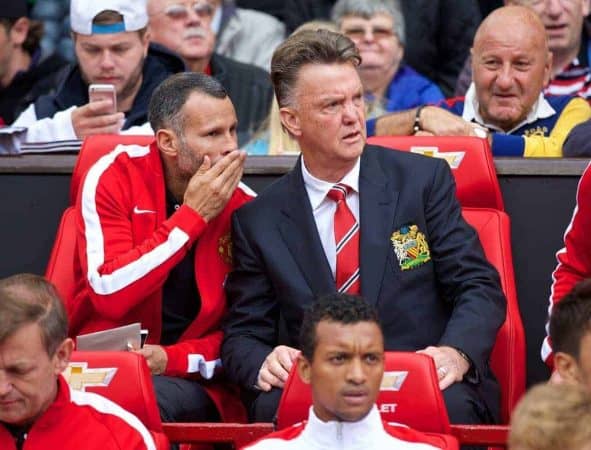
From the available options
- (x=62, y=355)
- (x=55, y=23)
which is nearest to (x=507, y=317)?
(x=62, y=355)

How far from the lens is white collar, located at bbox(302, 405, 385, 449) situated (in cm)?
390

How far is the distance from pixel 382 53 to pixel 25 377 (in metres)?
3.07

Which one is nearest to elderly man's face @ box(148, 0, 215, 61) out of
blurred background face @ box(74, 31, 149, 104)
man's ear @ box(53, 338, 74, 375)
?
blurred background face @ box(74, 31, 149, 104)

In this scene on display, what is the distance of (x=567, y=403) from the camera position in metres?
3.17

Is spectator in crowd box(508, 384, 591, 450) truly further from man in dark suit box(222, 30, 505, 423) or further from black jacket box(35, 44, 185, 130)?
black jacket box(35, 44, 185, 130)

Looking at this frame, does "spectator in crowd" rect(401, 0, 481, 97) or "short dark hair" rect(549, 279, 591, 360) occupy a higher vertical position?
"spectator in crowd" rect(401, 0, 481, 97)

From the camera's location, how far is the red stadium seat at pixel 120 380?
14.0 ft

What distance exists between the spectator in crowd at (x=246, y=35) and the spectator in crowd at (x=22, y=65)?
2.49 feet

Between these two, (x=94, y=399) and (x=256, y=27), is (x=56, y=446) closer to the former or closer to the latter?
(x=94, y=399)

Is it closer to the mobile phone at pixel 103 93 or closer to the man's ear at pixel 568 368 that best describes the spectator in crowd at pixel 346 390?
the man's ear at pixel 568 368

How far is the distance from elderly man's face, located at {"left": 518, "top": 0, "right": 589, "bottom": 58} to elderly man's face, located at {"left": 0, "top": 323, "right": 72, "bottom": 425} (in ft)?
10.2

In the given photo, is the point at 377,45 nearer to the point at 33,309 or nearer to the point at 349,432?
the point at 33,309

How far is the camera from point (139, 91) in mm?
6117

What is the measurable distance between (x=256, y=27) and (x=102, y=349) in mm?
2996
